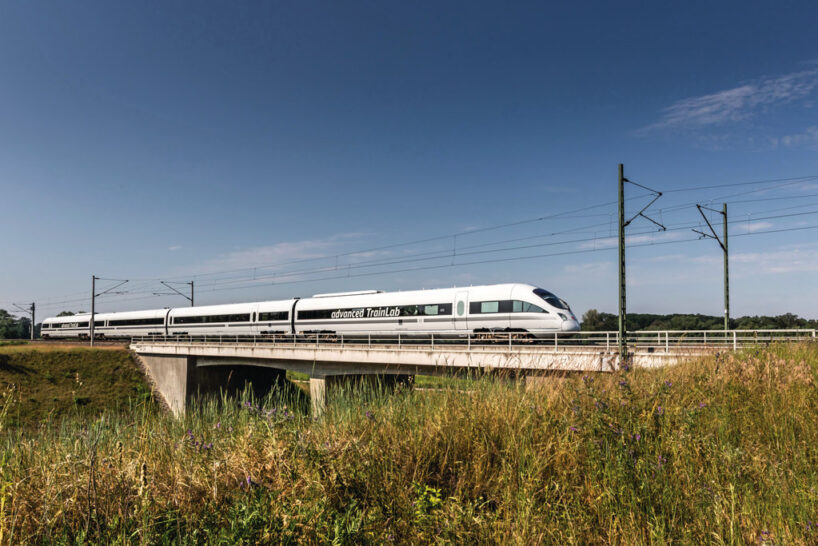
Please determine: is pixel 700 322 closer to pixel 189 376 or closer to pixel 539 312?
pixel 539 312

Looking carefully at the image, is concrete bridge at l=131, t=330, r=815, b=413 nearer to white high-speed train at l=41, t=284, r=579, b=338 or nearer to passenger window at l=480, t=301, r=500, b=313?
white high-speed train at l=41, t=284, r=579, b=338

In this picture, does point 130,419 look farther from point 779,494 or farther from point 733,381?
point 733,381

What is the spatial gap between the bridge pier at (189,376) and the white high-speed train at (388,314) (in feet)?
12.2

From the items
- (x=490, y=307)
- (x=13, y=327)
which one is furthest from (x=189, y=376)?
(x=13, y=327)

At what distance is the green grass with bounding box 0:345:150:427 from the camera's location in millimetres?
31748

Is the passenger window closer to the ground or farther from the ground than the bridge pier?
farther from the ground

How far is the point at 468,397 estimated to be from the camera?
5.88m

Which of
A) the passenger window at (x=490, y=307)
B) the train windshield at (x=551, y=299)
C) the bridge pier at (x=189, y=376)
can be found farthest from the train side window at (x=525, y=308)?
the bridge pier at (x=189, y=376)

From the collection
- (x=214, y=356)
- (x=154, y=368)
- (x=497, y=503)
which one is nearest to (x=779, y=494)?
(x=497, y=503)

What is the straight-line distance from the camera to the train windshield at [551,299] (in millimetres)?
23047

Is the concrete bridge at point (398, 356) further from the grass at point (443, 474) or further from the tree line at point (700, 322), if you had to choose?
the tree line at point (700, 322)

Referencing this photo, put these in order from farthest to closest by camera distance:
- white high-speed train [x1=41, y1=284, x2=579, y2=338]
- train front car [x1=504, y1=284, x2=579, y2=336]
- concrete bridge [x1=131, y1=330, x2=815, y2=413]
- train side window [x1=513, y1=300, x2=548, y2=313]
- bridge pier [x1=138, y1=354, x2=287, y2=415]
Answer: bridge pier [x1=138, y1=354, x2=287, y2=415], white high-speed train [x1=41, y1=284, x2=579, y2=338], train side window [x1=513, y1=300, x2=548, y2=313], train front car [x1=504, y1=284, x2=579, y2=336], concrete bridge [x1=131, y1=330, x2=815, y2=413]

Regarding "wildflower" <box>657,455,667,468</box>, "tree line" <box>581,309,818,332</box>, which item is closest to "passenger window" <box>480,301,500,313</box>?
"tree line" <box>581,309,818,332</box>

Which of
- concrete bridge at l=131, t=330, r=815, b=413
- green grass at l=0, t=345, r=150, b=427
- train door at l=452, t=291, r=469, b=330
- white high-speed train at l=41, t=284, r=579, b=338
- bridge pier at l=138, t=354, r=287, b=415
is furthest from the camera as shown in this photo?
bridge pier at l=138, t=354, r=287, b=415
